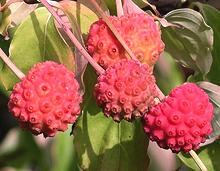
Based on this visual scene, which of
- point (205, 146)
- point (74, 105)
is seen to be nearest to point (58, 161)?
point (74, 105)

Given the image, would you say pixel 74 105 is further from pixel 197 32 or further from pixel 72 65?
pixel 197 32

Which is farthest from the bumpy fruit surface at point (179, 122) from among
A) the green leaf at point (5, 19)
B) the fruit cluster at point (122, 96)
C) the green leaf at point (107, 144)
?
the green leaf at point (5, 19)

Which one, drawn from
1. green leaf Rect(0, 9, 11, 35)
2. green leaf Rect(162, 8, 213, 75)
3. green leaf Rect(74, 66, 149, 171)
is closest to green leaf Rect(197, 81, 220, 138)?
green leaf Rect(162, 8, 213, 75)

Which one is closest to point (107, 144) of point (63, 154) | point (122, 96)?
point (63, 154)

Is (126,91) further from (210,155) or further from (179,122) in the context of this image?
(210,155)

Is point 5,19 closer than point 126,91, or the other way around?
point 126,91

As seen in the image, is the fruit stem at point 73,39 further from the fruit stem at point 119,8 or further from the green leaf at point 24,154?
the green leaf at point 24,154
